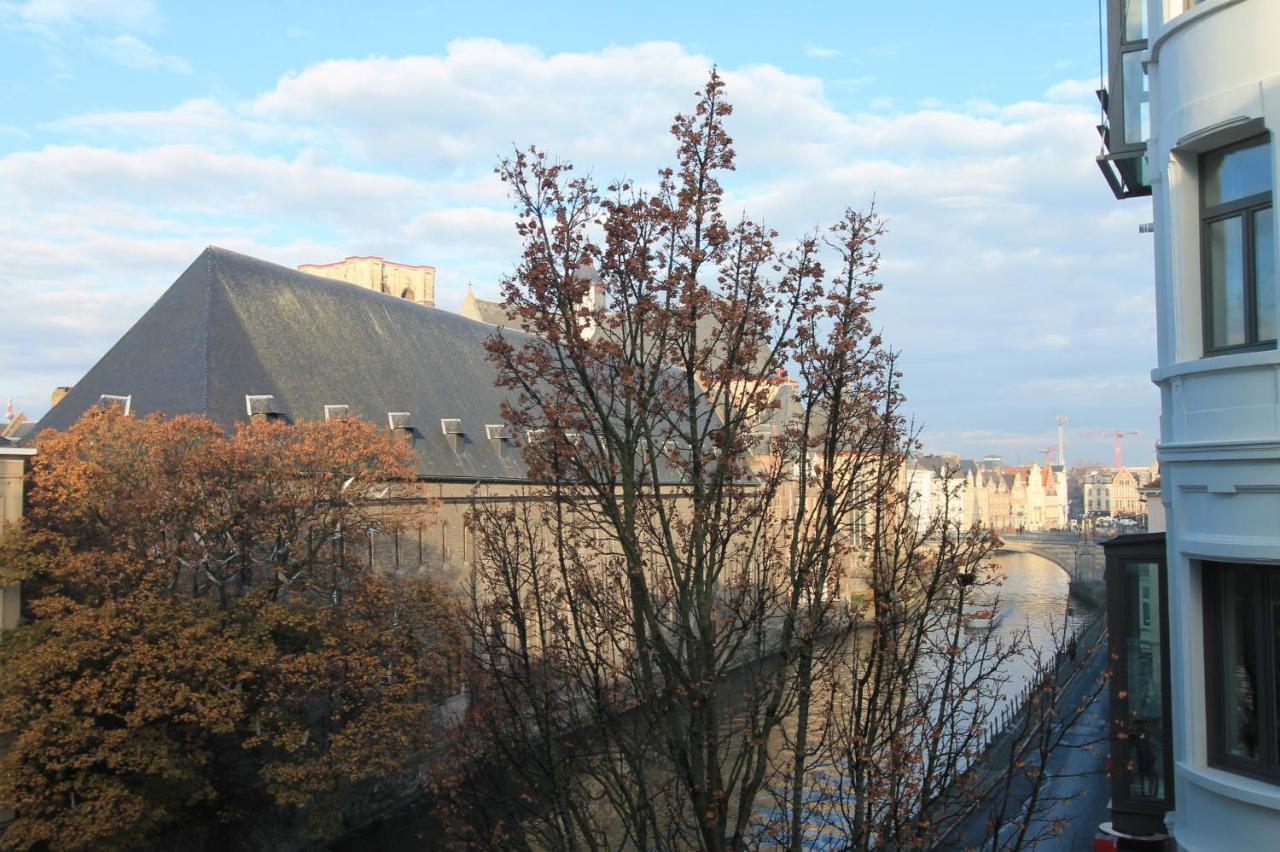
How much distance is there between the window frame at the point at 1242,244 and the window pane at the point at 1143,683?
638 cm

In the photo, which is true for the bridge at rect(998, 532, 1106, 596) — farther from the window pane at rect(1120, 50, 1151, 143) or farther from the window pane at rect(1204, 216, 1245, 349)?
the window pane at rect(1204, 216, 1245, 349)

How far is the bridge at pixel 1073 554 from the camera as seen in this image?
77.9 m

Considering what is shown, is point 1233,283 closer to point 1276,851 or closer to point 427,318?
point 1276,851

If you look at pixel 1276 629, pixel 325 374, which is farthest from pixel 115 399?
pixel 1276 629

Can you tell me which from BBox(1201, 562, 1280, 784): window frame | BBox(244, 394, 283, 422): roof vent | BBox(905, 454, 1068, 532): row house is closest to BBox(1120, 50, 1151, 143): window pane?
BBox(1201, 562, 1280, 784): window frame

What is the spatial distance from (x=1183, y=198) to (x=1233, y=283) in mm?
687

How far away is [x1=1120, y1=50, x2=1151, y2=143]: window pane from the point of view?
11.3 m

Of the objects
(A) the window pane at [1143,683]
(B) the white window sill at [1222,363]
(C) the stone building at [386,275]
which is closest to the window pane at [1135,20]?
(B) the white window sill at [1222,363]

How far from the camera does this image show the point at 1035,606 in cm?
7244

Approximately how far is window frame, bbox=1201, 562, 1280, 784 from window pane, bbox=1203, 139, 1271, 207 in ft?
7.80

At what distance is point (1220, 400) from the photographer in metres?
6.96

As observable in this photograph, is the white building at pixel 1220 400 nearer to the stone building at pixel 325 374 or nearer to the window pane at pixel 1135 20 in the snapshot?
the window pane at pixel 1135 20

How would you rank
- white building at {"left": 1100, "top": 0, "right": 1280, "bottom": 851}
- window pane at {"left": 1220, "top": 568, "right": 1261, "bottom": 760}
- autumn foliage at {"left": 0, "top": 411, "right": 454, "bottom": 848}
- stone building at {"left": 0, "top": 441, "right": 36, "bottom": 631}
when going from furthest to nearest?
stone building at {"left": 0, "top": 441, "right": 36, "bottom": 631}
autumn foliage at {"left": 0, "top": 411, "right": 454, "bottom": 848}
window pane at {"left": 1220, "top": 568, "right": 1261, "bottom": 760}
white building at {"left": 1100, "top": 0, "right": 1280, "bottom": 851}

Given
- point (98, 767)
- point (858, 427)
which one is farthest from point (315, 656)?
point (858, 427)
